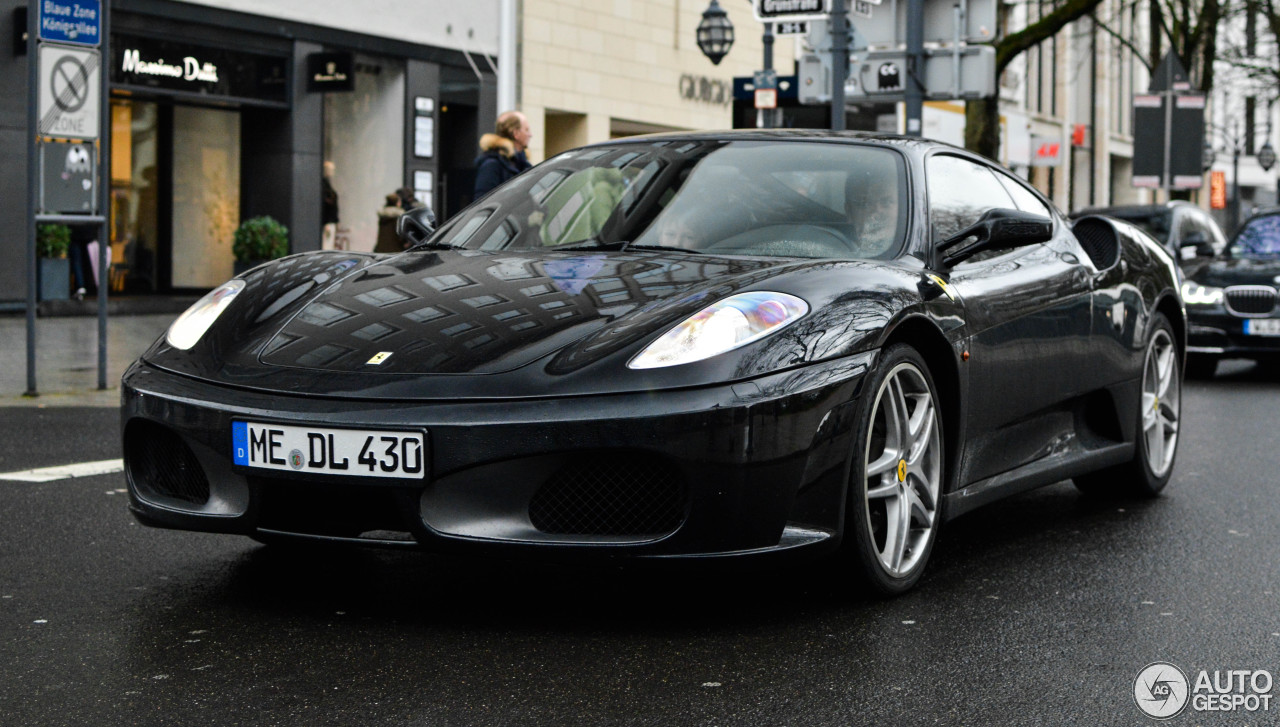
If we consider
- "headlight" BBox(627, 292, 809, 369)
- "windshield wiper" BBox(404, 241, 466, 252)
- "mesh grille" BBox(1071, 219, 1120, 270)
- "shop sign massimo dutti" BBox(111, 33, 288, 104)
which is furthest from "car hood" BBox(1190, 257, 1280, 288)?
"shop sign massimo dutti" BBox(111, 33, 288, 104)

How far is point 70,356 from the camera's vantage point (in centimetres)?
1216

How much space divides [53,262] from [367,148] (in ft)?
18.1

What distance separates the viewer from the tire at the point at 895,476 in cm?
416

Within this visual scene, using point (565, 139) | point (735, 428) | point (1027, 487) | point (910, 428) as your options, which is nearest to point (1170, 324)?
point (1027, 487)

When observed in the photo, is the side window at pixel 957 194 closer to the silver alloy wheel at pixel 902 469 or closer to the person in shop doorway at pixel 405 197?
the silver alloy wheel at pixel 902 469

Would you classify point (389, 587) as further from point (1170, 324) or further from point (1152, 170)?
point (1152, 170)

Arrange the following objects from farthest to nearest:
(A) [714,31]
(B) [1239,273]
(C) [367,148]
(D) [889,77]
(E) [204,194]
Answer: (A) [714,31] → (C) [367,148] → (E) [204,194] → (D) [889,77] → (B) [1239,273]

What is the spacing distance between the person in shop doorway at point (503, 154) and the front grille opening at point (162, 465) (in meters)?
6.20

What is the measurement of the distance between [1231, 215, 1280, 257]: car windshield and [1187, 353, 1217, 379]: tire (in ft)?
3.80

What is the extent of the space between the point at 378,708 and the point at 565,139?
22.3 meters

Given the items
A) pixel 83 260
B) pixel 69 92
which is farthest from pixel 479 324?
pixel 83 260

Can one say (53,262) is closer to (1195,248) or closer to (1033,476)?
(1195,248)

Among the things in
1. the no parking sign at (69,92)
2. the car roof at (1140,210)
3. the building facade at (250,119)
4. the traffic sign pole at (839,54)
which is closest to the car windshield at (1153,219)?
the car roof at (1140,210)

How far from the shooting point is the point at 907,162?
5.06 metres
